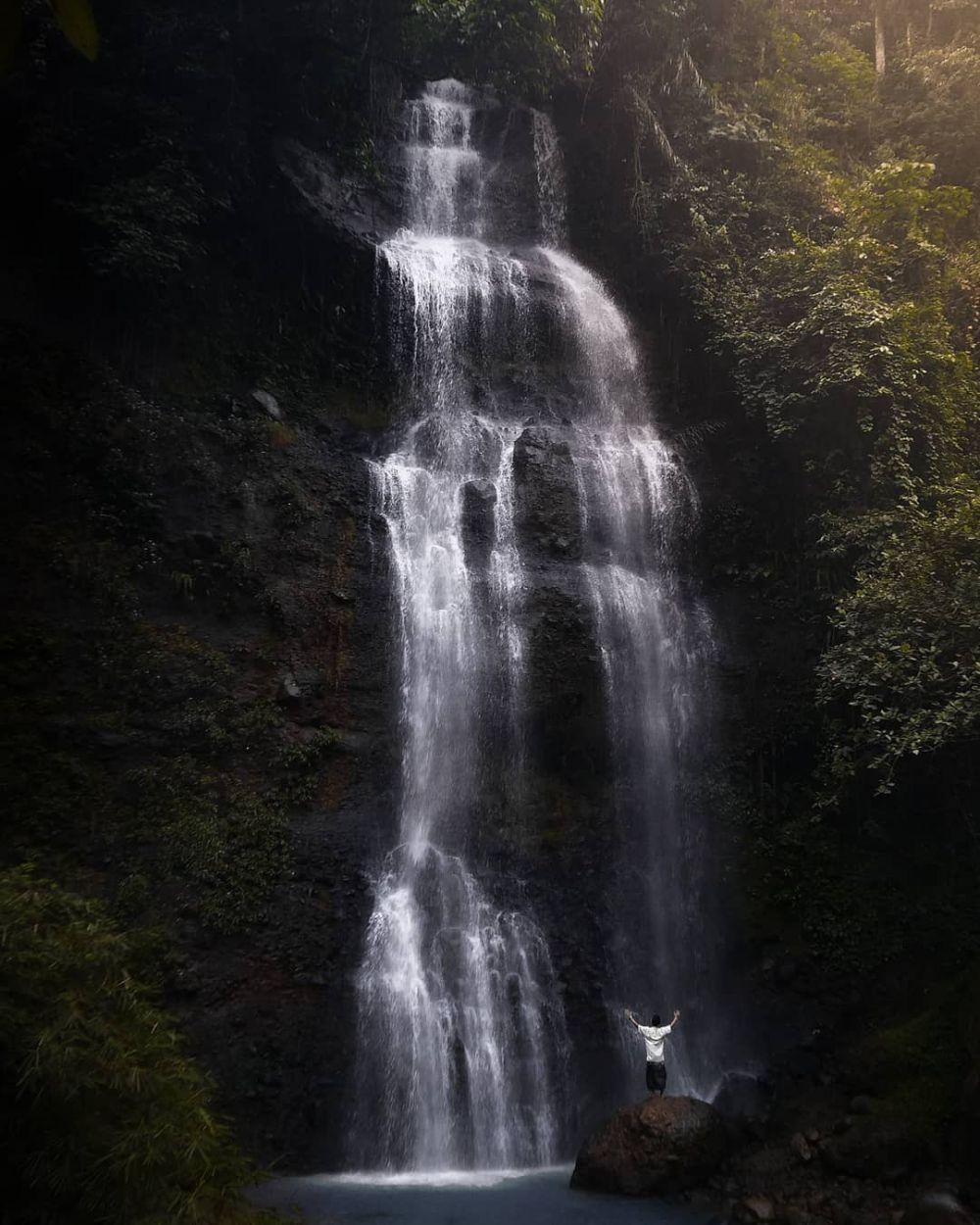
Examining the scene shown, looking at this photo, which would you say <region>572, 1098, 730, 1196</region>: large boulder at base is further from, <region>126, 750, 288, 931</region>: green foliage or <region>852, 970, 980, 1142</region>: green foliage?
<region>126, 750, 288, 931</region>: green foliage

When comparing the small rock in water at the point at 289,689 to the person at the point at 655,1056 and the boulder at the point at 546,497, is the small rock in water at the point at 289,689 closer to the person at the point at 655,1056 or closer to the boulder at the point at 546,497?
the boulder at the point at 546,497

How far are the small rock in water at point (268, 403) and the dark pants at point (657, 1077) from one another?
12247 millimetres

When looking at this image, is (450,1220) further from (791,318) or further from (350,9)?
(350,9)

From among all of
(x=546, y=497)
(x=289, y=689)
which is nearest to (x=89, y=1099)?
(x=289, y=689)

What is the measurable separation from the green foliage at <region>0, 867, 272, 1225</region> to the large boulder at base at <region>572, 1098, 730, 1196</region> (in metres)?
3.89

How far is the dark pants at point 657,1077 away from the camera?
978 cm

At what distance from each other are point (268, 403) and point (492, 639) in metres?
6.36

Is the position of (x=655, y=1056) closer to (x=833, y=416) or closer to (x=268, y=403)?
(x=833, y=416)

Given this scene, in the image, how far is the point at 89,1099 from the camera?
6.18 metres

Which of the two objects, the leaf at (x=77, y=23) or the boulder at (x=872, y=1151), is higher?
the leaf at (x=77, y=23)

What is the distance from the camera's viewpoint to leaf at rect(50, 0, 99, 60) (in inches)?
61.5

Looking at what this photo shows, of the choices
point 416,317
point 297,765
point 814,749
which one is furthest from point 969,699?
point 416,317

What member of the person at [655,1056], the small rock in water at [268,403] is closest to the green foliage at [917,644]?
the person at [655,1056]

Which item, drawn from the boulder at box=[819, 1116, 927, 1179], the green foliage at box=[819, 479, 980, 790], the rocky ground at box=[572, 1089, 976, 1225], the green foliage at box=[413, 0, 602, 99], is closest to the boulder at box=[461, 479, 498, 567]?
the green foliage at box=[819, 479, 980, 790]
